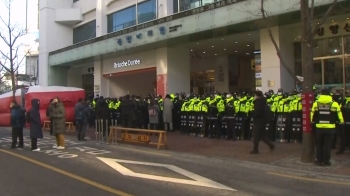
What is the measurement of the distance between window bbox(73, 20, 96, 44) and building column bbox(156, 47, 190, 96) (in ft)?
35.2

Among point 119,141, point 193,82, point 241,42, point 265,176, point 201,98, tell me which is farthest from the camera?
point 193,82

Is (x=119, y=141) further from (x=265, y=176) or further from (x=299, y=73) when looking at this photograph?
(x=299, y=73)

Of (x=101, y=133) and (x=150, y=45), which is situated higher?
(x=150, y=45)

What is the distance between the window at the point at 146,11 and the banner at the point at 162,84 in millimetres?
4001

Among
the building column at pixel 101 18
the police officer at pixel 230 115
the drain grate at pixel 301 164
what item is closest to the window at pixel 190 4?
the police officer at pixel 230 115

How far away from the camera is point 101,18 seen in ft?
100

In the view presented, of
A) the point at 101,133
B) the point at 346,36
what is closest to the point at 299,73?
the point at 346,36

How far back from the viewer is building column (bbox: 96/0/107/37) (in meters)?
30.5

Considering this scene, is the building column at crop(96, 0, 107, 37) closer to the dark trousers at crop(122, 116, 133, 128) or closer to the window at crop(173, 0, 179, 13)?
the window at crop(173, 0, 179, 13)

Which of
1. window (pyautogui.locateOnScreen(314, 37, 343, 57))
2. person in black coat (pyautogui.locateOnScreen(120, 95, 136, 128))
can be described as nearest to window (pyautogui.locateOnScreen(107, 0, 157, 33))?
person in black coat (pyautogui.locateOnScreen(120, 95, 136, 128))

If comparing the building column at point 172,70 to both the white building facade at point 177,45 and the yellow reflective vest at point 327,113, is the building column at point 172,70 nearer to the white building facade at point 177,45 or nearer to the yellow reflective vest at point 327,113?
the white building facade at point 177,45

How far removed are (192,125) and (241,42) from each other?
27.8 feet

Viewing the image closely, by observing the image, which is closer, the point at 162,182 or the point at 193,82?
the point at 162,182

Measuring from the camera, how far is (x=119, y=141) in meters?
15.1
